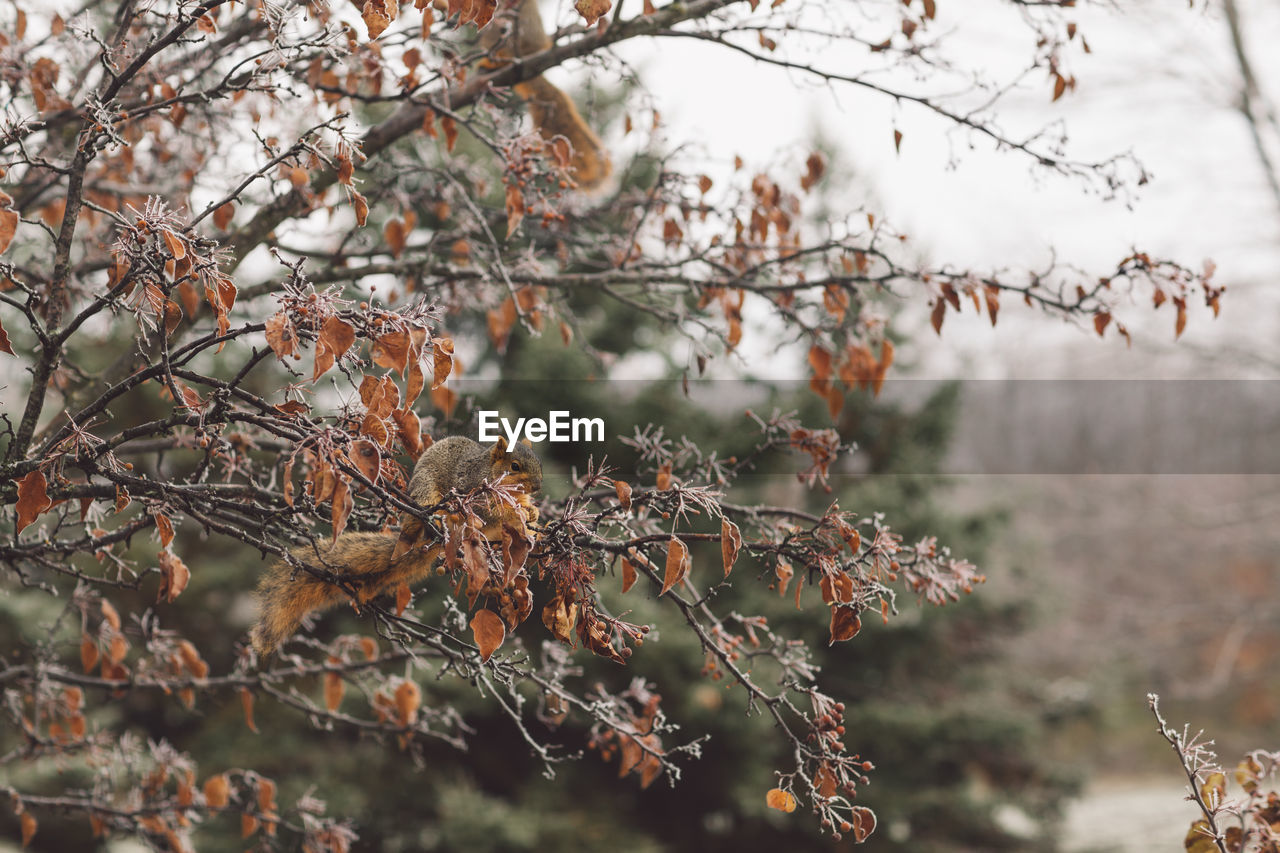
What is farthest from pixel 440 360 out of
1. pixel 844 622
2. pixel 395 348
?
pixel 844 622

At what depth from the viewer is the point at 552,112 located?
2.87 meters

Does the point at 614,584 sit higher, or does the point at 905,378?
the point at 905,378

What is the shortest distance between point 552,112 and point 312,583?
1701 millimetres

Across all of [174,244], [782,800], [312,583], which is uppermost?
[174,244]

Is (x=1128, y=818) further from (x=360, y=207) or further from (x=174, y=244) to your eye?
(x=174, y=244)

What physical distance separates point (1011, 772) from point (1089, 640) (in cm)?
535

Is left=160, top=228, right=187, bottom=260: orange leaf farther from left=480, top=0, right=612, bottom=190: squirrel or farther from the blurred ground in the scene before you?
the blurred ground

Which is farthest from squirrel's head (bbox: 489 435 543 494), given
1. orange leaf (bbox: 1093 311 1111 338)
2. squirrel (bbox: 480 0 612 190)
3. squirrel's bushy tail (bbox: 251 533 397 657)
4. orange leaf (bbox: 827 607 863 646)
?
orange leaf (bbox: 1093 311 1111 338)

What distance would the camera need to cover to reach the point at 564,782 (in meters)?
7.64

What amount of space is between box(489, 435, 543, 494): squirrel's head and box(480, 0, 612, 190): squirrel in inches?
37.4

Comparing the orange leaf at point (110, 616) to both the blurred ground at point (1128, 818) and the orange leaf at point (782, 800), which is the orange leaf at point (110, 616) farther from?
the blurred ground at point (1128, 818)

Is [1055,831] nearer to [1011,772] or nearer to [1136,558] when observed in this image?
[1011,772]

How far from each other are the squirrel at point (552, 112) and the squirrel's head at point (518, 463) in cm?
95

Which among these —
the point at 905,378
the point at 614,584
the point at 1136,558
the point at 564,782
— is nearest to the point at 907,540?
the point at 905,378
